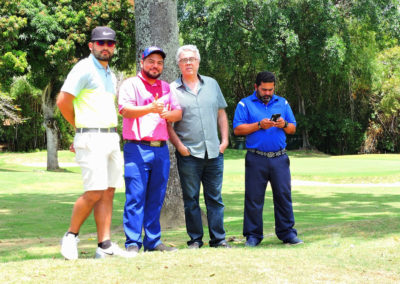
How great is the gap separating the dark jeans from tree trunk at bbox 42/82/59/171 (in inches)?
789

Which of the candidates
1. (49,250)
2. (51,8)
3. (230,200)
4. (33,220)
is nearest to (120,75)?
(51,8)

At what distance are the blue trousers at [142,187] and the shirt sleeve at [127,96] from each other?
1.45ft

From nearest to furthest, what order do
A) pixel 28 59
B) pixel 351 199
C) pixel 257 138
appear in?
pixel 257 138, pixel 351 199, pixel 28 59

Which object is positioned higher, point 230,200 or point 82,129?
point 82,129

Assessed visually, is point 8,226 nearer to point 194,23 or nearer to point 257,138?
point 257,138

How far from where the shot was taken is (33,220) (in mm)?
10453

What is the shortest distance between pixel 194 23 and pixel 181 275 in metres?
29.8

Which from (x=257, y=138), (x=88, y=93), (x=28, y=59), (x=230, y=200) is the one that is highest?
(x=28, y=59)

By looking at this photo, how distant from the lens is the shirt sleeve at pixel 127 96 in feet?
19.4

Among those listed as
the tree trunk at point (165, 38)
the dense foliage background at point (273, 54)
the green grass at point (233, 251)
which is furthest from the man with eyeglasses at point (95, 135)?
the dense foliage background at point (273, 54)

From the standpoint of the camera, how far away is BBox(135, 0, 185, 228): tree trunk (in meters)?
9.16

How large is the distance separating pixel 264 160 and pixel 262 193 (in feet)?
1.38

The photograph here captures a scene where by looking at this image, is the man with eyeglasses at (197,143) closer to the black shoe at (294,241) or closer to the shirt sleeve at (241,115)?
the shirt sleeve at (241,115)

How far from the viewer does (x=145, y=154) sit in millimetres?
6012
